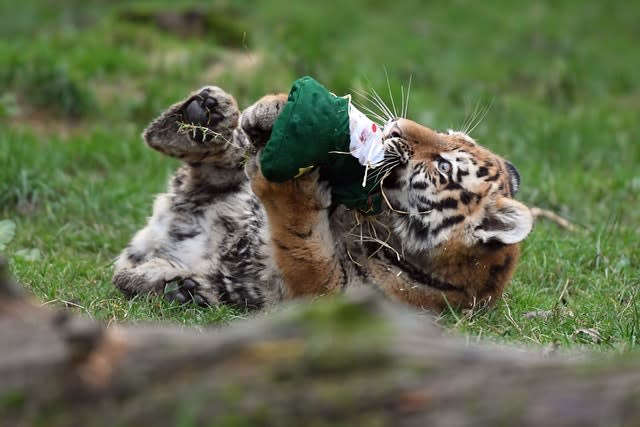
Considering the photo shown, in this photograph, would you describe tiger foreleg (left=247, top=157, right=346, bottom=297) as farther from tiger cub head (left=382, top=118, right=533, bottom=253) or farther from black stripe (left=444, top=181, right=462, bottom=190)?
black stripe (left=444, top=181, right=462, bottom=190)

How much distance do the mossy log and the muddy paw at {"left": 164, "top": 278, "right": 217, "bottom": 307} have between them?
2.49 meters

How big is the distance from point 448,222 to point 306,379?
2.37 meters

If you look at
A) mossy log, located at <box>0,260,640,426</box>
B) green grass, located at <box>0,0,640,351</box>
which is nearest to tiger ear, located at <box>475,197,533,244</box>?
green grass, located at <box>0,0,640,351</box>

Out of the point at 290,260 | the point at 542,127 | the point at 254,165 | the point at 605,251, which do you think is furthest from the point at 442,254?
the point at 542,127

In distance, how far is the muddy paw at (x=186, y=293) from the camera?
4652 millimetres

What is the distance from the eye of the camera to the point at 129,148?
736cm

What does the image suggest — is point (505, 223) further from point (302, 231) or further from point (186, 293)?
point (186, 293)

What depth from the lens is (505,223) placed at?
168 inches

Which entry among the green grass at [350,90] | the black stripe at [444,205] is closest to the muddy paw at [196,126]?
the green grass at [350,90]

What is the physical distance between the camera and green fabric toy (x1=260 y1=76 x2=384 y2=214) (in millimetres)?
3898

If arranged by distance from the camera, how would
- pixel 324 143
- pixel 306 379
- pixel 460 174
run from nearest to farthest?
pixel 306 379 < pixel 324 143 < pixel 460 174

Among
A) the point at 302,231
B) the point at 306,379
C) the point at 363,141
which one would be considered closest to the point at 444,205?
the point at 363,141

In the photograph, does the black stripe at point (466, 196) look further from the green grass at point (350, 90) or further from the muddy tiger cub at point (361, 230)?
the green grass at point (350, 90)

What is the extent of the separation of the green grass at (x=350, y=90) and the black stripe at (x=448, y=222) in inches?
16.0
